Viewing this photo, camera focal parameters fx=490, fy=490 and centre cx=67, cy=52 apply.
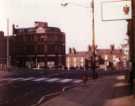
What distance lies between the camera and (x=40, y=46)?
149500mm

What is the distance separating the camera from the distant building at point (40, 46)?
13925 centimetres

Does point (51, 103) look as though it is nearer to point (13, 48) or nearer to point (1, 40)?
point (1, 40)

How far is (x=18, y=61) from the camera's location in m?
132

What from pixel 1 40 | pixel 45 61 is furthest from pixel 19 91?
pixel 45 61

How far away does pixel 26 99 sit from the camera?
25.1 metres

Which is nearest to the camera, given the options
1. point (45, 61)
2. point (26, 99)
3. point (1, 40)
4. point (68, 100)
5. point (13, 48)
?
point (68, 100)

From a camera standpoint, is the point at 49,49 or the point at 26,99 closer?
the point at 26,99

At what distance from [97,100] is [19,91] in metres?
8.44

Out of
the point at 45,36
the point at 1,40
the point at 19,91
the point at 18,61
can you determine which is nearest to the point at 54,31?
the point at 45,36

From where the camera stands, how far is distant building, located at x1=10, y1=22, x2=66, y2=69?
13925 cm

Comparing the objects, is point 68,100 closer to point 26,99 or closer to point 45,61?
point 26,99

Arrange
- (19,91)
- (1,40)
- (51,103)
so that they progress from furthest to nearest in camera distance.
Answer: (1,40)
(19,91)
(51,103)

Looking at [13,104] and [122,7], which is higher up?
[122,7]

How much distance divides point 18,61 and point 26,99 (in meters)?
108
